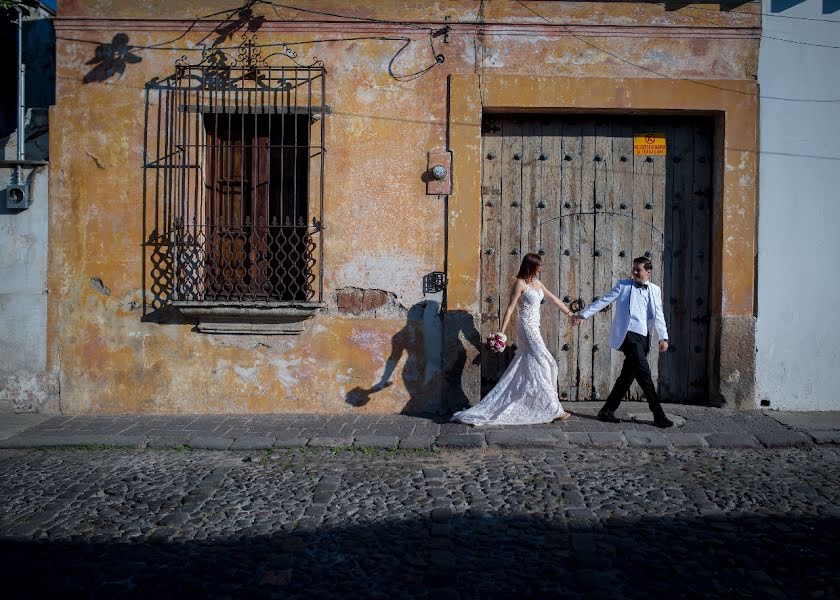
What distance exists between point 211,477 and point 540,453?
7.84 feet

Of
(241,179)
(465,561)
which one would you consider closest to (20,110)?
(241,179)

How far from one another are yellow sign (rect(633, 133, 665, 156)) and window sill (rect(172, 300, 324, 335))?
11.0ft

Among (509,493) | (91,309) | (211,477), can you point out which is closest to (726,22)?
(509,493)

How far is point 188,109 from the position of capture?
7434mm

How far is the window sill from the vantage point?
7.23 metres

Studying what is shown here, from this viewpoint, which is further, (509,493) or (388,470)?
(388,470)

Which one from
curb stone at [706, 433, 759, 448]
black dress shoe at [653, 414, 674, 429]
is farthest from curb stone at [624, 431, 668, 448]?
curb stone at [706, 433, 759, 448]

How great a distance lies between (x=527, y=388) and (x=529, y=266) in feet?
3.48

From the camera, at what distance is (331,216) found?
292 inches

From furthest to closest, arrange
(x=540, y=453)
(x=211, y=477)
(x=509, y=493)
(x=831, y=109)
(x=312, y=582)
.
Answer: (x=831, y=109) → (x=540, y=453) → (x=211, y=477) → (x=509, y=493) → (x=312, y=582)

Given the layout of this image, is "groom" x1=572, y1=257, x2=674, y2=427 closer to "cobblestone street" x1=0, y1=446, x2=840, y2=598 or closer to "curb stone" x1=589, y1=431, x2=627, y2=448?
"curb stone" x1=589, y1=431, x2=627, y2=448

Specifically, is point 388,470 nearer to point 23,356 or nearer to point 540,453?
point 540,453

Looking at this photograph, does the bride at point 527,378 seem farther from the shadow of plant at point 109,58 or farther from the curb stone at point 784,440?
the shadow of plant at point 109,58

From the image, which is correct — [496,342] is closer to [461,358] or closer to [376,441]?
[461,358]
